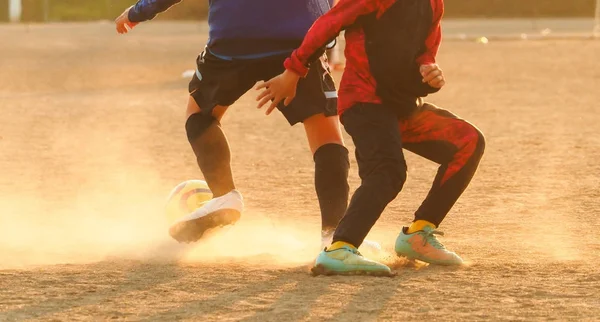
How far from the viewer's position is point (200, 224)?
5.52m

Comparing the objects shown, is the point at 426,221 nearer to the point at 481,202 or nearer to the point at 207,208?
the point at 207,208

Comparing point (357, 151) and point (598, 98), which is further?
point (598, 98)

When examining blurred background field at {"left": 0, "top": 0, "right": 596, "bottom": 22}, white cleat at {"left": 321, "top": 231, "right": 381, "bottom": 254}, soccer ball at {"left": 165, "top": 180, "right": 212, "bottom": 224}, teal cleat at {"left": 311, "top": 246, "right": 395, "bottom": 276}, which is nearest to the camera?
teal cleat at {"left": 311, "top": 246, "right": 395, "bottom": 276}

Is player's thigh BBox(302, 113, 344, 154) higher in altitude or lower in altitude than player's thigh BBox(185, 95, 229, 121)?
lower

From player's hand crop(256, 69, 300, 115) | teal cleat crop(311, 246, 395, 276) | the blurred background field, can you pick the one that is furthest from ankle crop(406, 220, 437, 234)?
the blurred background field

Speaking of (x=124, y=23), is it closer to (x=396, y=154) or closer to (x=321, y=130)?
(x=321, y=130)

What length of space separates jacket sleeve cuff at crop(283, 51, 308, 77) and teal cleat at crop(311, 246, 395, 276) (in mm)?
673

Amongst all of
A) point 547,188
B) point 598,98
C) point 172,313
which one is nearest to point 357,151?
point 172,313

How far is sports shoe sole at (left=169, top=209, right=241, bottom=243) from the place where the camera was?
217 inches

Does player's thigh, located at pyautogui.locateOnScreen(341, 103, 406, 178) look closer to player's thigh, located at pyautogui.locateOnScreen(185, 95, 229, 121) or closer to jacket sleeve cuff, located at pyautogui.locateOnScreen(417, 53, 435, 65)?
jacket sleeve cuff, located at pyautogui.locateOnScreen(417, 53, 435, 65)

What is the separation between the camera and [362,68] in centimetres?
503

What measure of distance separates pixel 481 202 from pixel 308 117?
6.87 feet

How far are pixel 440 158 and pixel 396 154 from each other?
328 millimetres

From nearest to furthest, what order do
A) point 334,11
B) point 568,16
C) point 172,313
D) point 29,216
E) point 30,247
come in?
point 172,313 < point 334,11 < point 30,247 < point 29,216 < point 568,16
